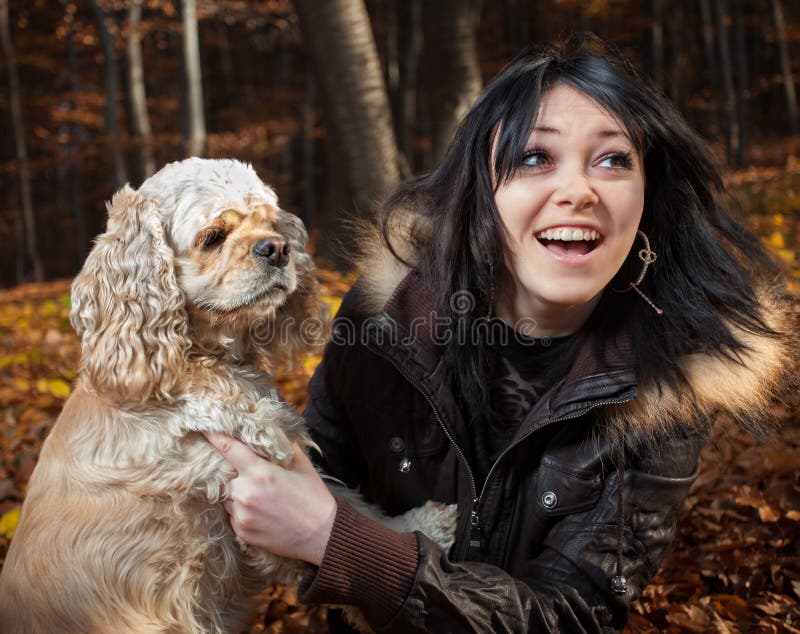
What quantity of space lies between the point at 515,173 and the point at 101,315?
1.38 m

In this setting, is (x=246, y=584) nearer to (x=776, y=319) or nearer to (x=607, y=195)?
(x=607, y=195)

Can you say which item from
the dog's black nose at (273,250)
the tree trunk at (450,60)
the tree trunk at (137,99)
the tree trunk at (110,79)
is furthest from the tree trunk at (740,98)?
the dog's black nose at (273,250)

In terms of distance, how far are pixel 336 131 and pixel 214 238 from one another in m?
4.19

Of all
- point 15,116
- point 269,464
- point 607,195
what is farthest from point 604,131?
point 15,116

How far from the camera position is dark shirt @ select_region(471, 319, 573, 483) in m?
2.49

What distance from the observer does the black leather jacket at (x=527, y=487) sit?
205 centimetres

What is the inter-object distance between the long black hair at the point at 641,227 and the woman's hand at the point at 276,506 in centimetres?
65

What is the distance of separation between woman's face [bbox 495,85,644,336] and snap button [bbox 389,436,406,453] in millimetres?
744

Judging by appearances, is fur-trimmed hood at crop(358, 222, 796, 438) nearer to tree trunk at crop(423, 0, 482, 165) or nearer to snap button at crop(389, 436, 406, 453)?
snap button at crop(389, 436, 406, 453)

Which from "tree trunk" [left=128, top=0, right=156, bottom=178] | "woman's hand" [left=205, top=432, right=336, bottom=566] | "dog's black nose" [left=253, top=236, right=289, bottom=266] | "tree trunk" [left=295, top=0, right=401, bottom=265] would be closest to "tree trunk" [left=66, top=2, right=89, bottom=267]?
"tree trunk" [left=128, top=0, right=156, bottom=178]

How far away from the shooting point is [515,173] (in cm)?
220

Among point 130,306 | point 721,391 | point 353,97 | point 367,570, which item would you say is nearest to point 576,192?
point 721,391

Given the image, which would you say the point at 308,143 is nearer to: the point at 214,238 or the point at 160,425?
the point at 214,238

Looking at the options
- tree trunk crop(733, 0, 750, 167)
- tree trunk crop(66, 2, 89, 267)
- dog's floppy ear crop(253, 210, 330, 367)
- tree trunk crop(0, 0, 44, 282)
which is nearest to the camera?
dog's floppy ear crop(253, 210, 330, 367)
